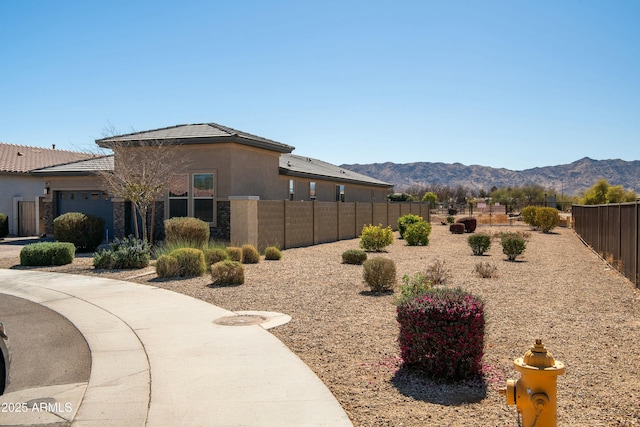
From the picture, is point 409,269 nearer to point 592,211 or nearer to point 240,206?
point 240,206

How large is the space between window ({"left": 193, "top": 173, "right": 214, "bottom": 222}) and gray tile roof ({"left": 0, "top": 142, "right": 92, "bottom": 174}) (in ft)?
52.5

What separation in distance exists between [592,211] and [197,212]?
18021 mm

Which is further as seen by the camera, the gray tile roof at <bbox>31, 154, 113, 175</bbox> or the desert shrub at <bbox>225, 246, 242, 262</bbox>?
the gray tile roof at <bbox>31, 154, 113, 175</bbox>

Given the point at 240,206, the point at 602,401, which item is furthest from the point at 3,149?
the point at 602,401

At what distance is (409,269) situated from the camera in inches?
642

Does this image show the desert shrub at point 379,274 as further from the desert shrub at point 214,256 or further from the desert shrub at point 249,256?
the desert shrub at point 249,256

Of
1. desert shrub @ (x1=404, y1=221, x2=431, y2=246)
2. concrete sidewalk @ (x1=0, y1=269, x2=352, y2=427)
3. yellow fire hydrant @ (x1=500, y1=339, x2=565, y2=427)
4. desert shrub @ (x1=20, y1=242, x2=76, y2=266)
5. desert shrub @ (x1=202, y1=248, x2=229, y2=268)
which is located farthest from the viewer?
desert shrub @ (x1=404, y1=221, x2=431, y2=246)

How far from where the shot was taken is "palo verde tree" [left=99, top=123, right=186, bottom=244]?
62.9 ft

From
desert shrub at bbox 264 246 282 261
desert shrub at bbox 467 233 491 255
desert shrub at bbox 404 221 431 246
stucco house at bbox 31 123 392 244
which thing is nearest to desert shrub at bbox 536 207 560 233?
desert shrub at bbox 404 221 431 246

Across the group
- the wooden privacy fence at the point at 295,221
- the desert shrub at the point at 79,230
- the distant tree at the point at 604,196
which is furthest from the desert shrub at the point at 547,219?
the desert shrub at the point at 79,230

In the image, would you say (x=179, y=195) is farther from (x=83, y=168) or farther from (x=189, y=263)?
(x=189, y=263)

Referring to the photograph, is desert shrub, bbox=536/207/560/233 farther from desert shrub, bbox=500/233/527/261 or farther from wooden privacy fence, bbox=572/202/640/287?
desert shrub, bbox=500/233/527/261

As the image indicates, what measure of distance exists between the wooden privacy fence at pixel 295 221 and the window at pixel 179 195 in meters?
2.55

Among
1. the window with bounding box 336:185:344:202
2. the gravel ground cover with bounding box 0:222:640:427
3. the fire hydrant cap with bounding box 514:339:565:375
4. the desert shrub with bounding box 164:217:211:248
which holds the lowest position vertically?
the gravel ground cover with bounding box 0:222:640:427
